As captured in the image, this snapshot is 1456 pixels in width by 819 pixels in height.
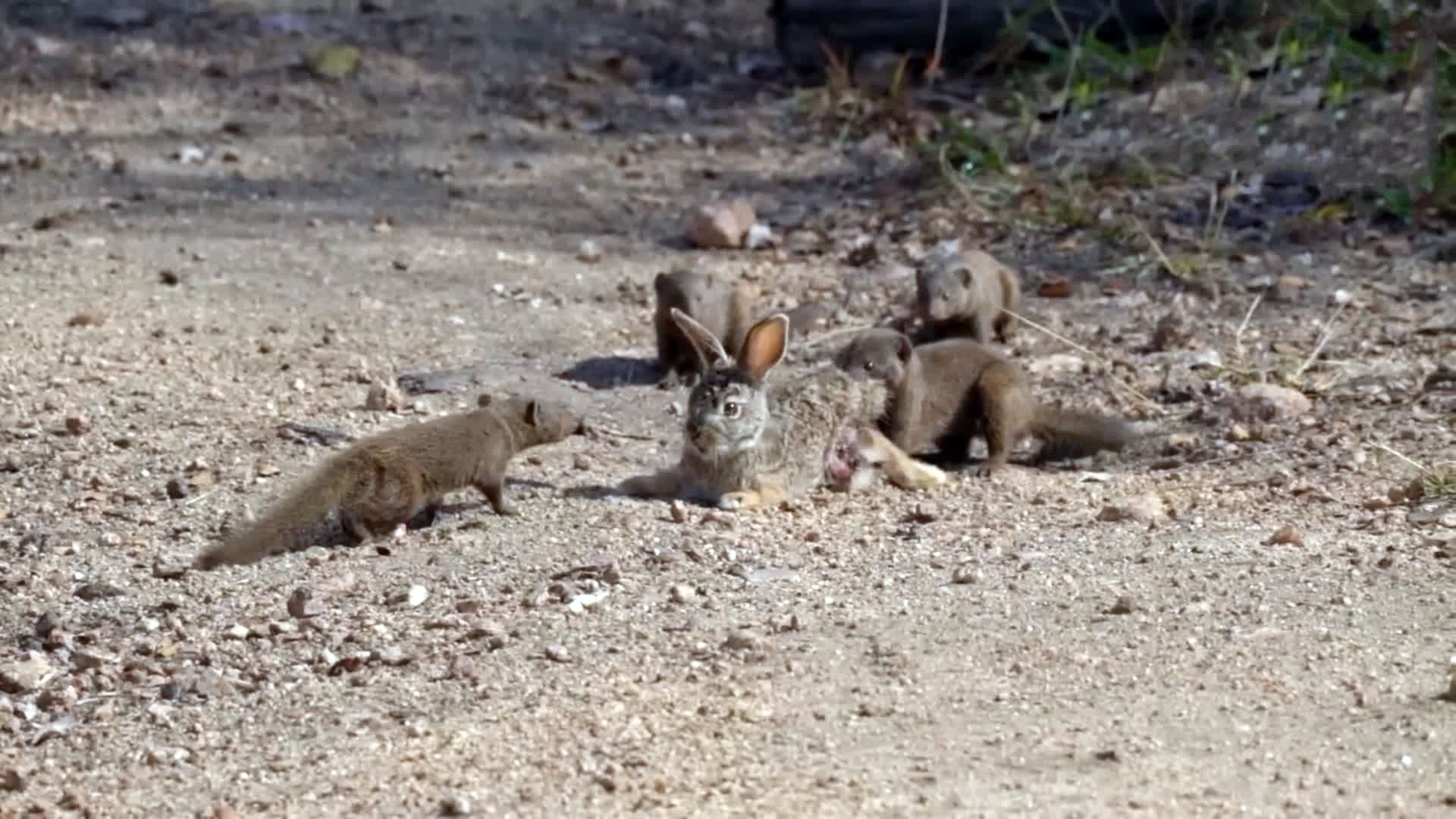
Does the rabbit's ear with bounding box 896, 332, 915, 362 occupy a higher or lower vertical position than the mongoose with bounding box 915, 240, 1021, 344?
higher

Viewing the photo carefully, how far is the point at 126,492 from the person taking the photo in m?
6.57

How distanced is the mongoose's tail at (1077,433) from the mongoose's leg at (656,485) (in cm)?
121

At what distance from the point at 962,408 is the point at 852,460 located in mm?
524

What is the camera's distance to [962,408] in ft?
23.0

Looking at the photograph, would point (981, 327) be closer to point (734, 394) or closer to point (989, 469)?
point (989, 469)

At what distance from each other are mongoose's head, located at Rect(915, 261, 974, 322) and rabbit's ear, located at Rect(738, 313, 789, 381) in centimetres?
184

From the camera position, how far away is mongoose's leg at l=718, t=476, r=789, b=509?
6.32 m

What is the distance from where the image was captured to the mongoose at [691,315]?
8.06m

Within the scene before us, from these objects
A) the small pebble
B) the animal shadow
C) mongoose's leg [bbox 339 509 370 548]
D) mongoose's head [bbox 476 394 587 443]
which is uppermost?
mongoose's head [bbox 476 394 587 443]

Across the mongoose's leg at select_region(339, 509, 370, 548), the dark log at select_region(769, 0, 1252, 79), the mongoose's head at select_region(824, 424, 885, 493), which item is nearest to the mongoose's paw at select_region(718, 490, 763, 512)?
the mongoose's head at select_region(824, 424, 885, 493)

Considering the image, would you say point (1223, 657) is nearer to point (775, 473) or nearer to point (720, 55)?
point (775, 473)

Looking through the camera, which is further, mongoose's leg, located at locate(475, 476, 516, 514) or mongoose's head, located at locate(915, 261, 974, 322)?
mongoose's head, located at locate(915, 261, 974, 322)

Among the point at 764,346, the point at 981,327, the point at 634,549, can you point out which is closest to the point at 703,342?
the point at 764,346

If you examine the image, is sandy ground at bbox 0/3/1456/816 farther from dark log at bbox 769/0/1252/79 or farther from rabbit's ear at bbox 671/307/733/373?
dark log at bbox 769/0/1252/79
